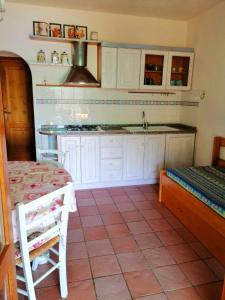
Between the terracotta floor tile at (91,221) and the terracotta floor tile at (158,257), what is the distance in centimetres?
67

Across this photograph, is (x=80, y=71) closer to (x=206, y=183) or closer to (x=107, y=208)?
(x=107, y=208)

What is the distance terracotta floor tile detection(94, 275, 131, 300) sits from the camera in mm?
1710

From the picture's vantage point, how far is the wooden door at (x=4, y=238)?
0.90 metres

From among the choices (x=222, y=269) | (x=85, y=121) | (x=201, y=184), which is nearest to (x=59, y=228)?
(x=222, y=269)

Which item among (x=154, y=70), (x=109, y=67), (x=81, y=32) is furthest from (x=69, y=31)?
(x=154, y=70)

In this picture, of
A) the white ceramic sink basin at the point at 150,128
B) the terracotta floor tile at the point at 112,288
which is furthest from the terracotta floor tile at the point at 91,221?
the white ceramic sink basin at the point at 150,128

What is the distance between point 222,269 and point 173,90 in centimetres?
268

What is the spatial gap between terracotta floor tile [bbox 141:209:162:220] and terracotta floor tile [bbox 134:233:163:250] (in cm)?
35

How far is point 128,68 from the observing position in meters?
3.55

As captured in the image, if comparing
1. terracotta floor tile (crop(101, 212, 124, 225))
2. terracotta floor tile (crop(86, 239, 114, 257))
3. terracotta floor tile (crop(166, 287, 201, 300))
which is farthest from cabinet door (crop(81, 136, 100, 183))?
terracotta floor tile (crop(166, 287, 201, 300))

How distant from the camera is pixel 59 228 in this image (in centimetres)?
159

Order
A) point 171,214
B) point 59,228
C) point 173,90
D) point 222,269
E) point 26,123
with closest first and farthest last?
point 59,228, point 222,269, point 171,214, point 173,90, point 26,123

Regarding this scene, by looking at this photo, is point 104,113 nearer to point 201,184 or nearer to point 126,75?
point 126,75

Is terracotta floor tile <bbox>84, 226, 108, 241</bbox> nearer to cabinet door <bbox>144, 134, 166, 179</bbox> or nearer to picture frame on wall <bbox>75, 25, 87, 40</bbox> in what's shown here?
cabinet door <bbox>144, 134, 166, 179</bbox>
